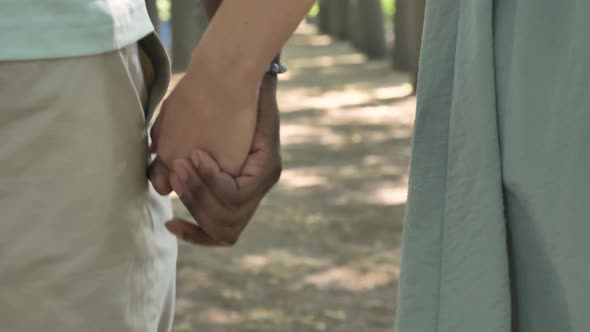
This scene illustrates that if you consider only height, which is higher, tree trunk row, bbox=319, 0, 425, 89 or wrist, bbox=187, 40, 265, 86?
wrist, bbox=187, 40, 265, 86

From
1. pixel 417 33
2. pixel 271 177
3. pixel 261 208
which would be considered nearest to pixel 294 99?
pixel 417 33

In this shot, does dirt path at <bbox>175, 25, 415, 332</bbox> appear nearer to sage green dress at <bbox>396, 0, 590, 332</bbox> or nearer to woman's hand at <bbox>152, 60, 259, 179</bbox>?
woman's hand at <bbox>152, 60, 259, 179</bbox>

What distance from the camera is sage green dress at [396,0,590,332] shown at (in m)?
1.36

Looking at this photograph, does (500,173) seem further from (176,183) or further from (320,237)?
(320,237)

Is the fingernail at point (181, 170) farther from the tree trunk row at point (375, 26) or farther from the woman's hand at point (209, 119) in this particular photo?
the tree trunk row at point (375, 26)

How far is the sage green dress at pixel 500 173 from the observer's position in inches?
53.5

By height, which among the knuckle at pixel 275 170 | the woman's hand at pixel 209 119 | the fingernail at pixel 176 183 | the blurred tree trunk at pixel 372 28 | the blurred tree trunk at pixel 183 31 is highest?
the woman's hand at pixel 209 119

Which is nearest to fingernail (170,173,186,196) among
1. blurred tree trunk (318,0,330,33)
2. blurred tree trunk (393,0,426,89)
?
blurred tree trunk (393,0,426,89)

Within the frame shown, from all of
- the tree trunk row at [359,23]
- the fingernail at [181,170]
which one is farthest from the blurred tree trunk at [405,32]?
the fingernail at [181,170]

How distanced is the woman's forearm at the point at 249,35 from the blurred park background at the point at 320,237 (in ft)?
0.80

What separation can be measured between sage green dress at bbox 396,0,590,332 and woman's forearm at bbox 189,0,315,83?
39 centimetres

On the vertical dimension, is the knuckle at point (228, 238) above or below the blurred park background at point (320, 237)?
above

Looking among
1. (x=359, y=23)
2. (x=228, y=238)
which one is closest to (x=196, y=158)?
(x=228, y=238)

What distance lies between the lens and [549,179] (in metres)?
1.37
